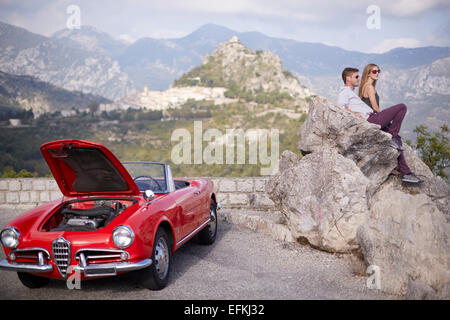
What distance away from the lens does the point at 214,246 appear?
6.82 meters

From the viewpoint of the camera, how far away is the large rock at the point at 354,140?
21.7 ft

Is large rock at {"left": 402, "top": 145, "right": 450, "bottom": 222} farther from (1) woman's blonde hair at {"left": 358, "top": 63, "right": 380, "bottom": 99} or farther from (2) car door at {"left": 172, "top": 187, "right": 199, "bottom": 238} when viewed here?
(2) car door at {"left": 172, "top": 187, "right": 199, "bottom": 238}

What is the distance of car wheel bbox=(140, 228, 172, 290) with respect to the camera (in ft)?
14.5

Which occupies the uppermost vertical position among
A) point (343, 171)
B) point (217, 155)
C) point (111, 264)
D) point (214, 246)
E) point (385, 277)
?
point (343, 171)

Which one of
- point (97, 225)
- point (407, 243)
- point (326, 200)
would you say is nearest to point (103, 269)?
point (97, 225)

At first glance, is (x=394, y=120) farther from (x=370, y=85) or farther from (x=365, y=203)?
(x=365, y=203)

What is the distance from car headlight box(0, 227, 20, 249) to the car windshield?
5.60 feet

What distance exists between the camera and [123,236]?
4.12 metres

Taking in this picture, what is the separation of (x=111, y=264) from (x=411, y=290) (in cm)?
311

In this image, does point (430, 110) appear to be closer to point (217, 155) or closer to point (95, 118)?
point (217, 155)

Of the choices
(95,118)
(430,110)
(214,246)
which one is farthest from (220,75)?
Answer: (214,246)

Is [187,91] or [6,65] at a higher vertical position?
[6,65]

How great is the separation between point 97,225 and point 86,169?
746 millimetres
